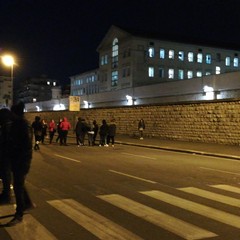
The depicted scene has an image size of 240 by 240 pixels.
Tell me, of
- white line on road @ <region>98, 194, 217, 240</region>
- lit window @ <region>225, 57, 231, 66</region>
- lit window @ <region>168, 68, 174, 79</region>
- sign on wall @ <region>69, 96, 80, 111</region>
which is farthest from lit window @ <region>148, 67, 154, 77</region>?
white line on road @ <region>98, 194, 217, 240</region>

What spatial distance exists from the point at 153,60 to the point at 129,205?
66354 mm

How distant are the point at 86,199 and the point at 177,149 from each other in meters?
16.7

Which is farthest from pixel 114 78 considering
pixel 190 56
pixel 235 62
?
pixel 235 62

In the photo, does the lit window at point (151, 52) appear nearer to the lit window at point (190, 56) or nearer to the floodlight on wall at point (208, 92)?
the lit window at point (190, 56)

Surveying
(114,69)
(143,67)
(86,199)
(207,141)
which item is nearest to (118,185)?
(86,199)

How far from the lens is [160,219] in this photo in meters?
7.70

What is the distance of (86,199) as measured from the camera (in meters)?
9.53

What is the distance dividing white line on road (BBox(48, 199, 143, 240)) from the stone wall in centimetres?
2050

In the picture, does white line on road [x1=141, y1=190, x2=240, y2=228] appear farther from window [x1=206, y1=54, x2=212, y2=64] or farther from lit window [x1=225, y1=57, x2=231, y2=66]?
lit window [x1=225, y1=57, x2=231, y2=66]

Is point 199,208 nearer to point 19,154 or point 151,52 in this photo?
point 19,154

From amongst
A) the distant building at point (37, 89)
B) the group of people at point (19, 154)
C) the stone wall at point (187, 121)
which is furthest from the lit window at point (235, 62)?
the distant building at point (37, 89)

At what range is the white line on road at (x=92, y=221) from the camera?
6621 millimetres

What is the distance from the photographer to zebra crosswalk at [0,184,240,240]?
6699mm

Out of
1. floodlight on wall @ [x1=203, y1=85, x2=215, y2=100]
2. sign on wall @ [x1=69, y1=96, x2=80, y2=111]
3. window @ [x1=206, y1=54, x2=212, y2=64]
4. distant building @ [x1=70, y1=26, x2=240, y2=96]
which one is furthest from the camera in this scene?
window @ [x1=206, y1=54, x2=212, y2=64]
